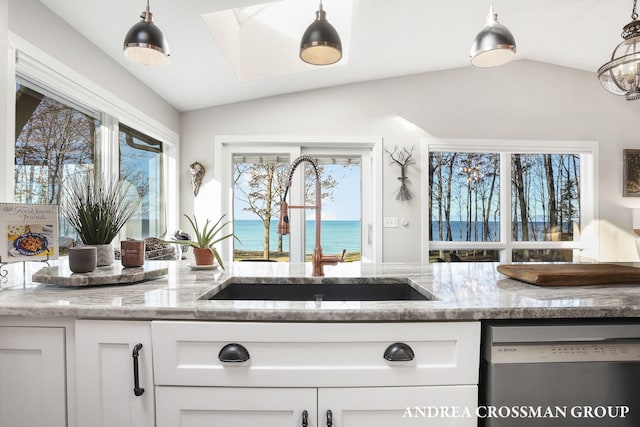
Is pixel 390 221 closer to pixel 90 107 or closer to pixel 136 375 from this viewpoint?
pixel 90 107

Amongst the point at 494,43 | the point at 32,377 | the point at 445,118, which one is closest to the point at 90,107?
the point at 32,377

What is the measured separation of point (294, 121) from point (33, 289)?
3.00 metres

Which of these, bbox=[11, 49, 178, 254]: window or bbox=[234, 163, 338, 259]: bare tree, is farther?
bbox=[234, 163, 338, 259]: bare tree

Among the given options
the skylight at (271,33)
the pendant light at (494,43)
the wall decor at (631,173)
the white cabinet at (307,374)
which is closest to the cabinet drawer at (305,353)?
the white cabinet at (307,374)

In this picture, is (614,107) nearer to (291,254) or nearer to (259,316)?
(291,254)

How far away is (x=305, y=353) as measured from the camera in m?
0.94

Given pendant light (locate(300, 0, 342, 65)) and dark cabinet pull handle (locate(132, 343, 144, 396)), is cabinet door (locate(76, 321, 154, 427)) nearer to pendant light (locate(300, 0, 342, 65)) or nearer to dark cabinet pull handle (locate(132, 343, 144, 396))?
dark cabinet pull handle (locate(132, 343, 144, 396))

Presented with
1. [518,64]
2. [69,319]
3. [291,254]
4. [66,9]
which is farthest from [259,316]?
[518,64]

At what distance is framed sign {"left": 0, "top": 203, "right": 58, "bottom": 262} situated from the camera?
1.22 metres

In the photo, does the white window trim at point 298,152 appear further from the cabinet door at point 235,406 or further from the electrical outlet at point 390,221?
the cabinet door at point 235,406

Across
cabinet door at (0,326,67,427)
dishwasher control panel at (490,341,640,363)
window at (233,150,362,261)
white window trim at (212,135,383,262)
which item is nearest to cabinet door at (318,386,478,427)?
dishwasher control panel at (490,341,640,363)

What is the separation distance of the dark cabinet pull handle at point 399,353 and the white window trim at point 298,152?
2.87 metres

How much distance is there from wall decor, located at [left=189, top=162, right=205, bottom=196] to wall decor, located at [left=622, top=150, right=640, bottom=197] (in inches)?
189

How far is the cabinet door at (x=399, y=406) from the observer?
37.0 inches
